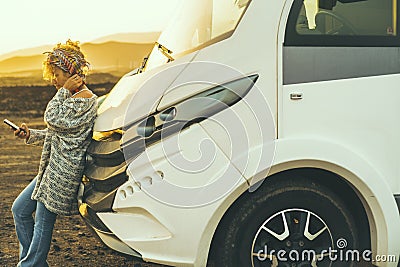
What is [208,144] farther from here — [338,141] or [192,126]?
[338,141]

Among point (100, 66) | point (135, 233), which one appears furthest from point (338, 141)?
point (100, 66)

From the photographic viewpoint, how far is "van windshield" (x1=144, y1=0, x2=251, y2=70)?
4414 mm

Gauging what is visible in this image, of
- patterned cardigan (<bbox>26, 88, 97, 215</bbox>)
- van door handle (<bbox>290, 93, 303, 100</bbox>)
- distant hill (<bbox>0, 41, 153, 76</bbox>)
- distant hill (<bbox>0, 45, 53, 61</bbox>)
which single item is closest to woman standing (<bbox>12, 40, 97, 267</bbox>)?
patterned cardigan (<bbox>26, 88, 97, 215</bbox>)

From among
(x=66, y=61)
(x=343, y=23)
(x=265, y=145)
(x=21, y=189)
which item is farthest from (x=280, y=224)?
(x=21, y=189)

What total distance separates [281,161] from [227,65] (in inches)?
24.8

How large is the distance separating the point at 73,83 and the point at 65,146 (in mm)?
439

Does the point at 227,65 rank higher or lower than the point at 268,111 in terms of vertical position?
higher

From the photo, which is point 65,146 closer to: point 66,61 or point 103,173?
point 103,173

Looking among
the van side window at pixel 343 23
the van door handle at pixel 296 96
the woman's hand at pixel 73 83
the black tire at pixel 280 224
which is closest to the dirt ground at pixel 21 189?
the black tire at pixel 280 224

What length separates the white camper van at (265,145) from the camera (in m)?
4.22

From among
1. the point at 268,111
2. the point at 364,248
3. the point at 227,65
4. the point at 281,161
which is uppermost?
the point at 227,65

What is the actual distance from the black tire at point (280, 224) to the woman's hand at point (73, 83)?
1.34 m

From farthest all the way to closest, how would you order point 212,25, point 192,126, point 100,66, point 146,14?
point 100,66, point 146,14, point 212,25, point 192,126

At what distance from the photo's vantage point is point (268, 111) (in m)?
4.25
